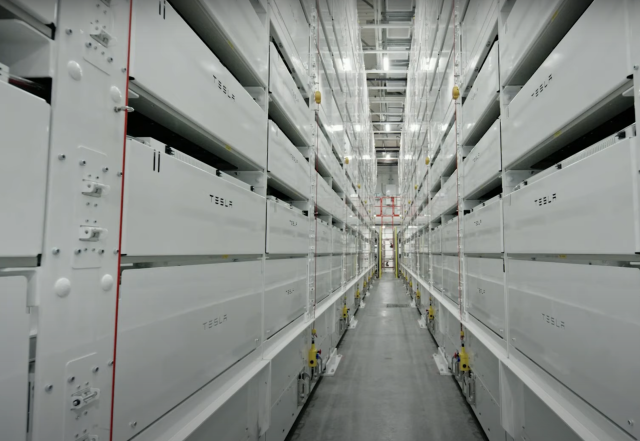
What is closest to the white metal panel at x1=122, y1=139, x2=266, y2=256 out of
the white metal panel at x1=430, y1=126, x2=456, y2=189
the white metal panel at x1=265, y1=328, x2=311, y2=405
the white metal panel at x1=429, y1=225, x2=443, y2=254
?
the white metal panel at x1=265, y1=328, x2=311, y2=405

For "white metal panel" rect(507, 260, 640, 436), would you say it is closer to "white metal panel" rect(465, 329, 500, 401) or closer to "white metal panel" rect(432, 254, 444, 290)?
"white metal panel" rect(465, 329, 500, 401)

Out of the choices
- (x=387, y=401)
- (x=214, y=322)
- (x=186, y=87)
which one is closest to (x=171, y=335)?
(x=214, y=322)

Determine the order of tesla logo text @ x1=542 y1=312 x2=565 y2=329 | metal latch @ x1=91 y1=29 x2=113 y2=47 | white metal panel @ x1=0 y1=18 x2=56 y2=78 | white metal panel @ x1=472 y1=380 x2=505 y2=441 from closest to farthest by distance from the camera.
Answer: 1. white metal panel @ x1=0 y1=18 x2=56 y2=78
2. metal latch @ x1=91 y1=29 x2=113 y2=47
3. tesla logo text @ x1=542 y1=312 x2=565 y2=329
4. white metal panel @ x1=472 y1=380 x2=505 y2=441

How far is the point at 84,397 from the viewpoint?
0.93 m

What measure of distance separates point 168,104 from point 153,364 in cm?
92

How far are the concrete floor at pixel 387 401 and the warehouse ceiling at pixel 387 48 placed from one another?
6.88m

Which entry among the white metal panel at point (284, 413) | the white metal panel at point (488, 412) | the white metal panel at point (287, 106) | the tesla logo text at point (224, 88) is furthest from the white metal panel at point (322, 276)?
the tesla logo text at point (224, 88)

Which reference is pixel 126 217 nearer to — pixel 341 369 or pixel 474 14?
pixel 474 14

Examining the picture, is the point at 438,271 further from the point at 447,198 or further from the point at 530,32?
the point at 530,32

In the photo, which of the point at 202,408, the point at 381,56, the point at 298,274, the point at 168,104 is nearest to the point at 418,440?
the point at 298,274

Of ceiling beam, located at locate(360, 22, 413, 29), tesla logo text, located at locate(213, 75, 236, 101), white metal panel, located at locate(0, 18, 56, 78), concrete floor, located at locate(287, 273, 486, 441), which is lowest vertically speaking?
concrete floor, located at locate(287, 273, 486, 441)

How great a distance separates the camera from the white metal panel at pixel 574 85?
1190 mm

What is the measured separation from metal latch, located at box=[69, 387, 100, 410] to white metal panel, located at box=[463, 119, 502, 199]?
2407mm

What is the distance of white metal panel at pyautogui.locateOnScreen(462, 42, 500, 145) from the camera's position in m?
2.43
